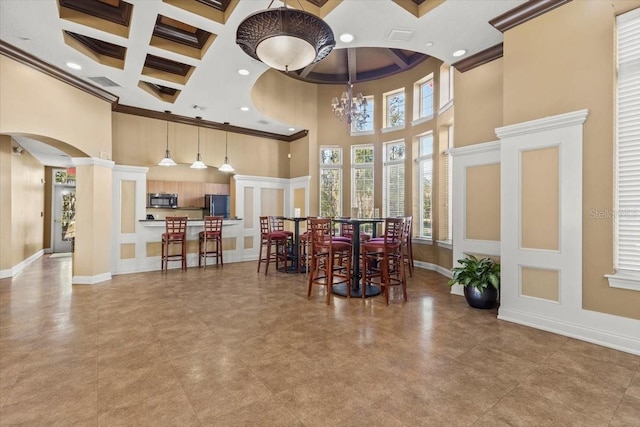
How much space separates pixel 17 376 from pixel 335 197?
644cm

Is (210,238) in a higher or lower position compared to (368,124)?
lower

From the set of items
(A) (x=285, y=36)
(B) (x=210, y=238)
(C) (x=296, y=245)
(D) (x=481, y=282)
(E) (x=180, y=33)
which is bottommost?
(D) (x=481, y=282)

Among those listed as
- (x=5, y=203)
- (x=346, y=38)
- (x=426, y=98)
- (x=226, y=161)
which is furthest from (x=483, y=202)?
(x=5, y=203)

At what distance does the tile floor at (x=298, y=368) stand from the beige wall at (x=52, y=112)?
248 centimetres

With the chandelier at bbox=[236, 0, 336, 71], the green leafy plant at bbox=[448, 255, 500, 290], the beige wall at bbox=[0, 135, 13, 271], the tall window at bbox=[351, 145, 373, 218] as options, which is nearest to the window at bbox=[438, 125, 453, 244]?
the tall window at bbox=[351, 145, 373, 218]

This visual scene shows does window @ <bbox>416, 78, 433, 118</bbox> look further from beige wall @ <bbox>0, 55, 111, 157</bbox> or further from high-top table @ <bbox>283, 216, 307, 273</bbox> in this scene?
beige wall @ <bbox>0, 55, 111, 157</bbox>

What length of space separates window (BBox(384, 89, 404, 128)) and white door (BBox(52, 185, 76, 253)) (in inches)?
378

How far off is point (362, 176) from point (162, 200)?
17.2 ft

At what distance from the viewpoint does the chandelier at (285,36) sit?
2473 millimetres

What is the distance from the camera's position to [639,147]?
2.66m

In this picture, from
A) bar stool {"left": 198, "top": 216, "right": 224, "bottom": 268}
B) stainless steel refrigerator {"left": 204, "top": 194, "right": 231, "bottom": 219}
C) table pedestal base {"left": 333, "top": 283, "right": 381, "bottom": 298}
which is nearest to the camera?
table pedestal base {"left": 333, "top": 283, "right": 381, "bottom": 298}

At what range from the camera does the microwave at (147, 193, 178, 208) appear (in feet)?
25.8

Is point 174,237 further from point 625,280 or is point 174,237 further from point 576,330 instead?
point 625,280

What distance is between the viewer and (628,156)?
2709mm
